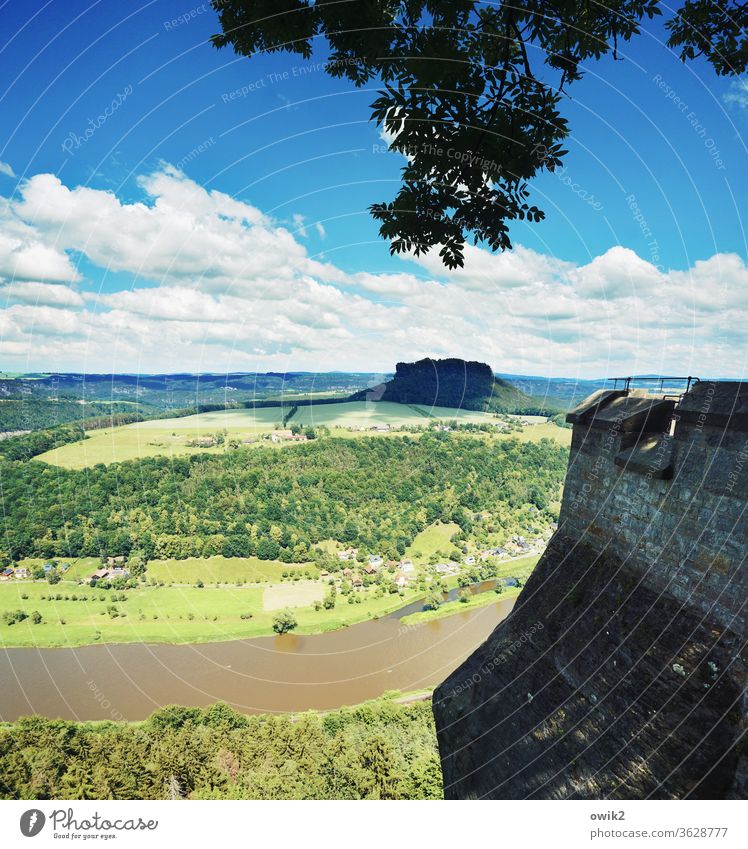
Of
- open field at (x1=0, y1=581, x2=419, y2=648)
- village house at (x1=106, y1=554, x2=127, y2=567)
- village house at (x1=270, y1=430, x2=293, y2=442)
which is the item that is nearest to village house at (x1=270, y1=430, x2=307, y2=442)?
village house at (x1=270, y1=430, x2=293, y2=442)

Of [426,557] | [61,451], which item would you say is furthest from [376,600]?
[61,451]

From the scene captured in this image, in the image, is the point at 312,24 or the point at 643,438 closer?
the point at 312,24

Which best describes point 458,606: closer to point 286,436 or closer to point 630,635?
point 630,635

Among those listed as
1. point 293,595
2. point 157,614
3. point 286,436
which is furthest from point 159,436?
point 293,595

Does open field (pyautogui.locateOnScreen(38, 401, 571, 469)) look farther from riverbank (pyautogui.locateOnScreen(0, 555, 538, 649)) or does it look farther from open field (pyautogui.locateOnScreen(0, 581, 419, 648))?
open field (pyautogui.locateOnScreen(0, 581, 419, 648))

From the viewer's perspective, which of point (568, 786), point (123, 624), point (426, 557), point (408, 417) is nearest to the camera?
point (568, 786)

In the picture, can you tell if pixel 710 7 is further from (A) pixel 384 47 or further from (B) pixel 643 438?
(B) pixel 643 438

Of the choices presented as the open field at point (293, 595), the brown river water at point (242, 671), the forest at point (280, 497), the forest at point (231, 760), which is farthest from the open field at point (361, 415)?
the forest at point (231, 760)

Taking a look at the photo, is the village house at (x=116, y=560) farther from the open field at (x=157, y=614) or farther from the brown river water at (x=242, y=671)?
the brown river water at (x=242, y=671)
